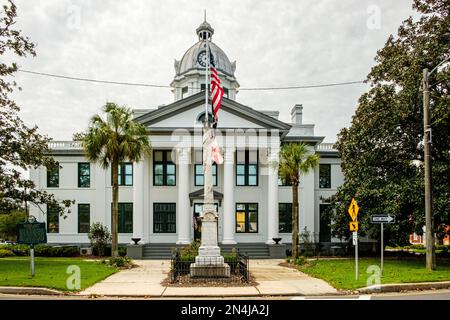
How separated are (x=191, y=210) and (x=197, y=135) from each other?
588 centimetres

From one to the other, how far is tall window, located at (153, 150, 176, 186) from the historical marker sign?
59.4 feet

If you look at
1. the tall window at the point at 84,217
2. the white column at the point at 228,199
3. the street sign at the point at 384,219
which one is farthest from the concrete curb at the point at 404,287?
the tall window at the point at 84,217

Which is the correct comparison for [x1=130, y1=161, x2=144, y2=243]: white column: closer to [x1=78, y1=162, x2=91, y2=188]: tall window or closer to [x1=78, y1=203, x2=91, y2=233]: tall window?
[x1=78, y1=162, x2=91, y2=188]: tall window

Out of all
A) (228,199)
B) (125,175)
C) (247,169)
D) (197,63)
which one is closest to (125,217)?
(125,175)

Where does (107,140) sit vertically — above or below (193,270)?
above

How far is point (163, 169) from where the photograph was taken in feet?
116

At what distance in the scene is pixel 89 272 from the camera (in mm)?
20188

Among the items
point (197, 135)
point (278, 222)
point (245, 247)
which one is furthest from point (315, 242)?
point (197, 135)

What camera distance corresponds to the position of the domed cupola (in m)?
44.9

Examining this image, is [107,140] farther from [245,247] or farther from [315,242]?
[315,242]

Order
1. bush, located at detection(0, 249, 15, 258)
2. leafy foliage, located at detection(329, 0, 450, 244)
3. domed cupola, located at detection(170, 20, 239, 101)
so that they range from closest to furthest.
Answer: leafy foliage, located at detection(329, 0, 450, 244) < bush, located at detection(0, 249, 15, 258) < domed cupola, located at detection(170, 20, 239, 101)

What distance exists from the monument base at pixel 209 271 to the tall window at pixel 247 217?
58.4ft

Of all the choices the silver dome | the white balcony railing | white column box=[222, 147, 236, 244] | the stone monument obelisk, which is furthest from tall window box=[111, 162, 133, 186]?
the stone monument obelisk

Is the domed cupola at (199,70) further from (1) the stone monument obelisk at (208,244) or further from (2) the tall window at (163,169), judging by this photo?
(1) the stone monument obelisk at (208,244)
